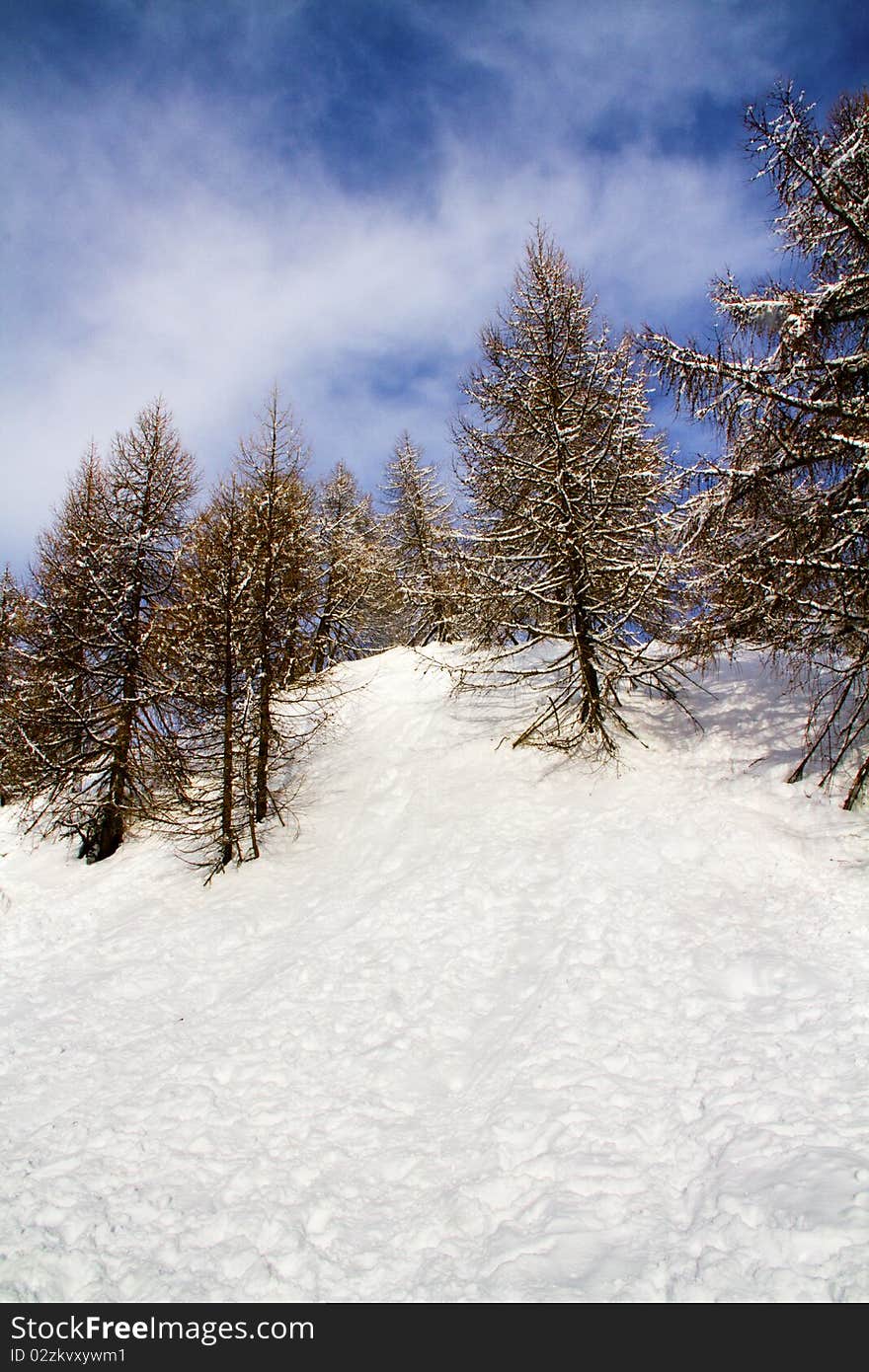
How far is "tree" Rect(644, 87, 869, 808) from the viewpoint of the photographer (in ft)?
24.0

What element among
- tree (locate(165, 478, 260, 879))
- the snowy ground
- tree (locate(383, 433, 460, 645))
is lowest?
the snowy ground

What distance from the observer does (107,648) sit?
13.9m

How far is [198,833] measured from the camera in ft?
Answer: 36.7

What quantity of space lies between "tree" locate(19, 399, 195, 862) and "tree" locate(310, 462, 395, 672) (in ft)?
12.5

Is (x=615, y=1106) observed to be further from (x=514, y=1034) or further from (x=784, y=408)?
(x=784, y=408)

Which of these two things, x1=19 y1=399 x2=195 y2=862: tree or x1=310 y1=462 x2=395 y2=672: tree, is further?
x1=310 y1=462 x2=395 y2=672: tree

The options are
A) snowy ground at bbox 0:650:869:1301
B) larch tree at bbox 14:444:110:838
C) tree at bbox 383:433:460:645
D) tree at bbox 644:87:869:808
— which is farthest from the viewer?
Result: tree at bbox 383:433:460:645

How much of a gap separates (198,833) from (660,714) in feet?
30.4

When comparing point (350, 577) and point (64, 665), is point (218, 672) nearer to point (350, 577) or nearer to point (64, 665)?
point (64, 665)

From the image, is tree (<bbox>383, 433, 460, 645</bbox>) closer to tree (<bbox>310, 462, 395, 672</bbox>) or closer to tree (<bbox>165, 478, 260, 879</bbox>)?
tree (<bbox>310, 462, 395, 672</bbox>)

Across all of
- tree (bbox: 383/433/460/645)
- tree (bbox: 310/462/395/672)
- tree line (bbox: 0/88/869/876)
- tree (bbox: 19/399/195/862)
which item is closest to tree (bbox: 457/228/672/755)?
tree line (bbox: 0/88/869/876)
